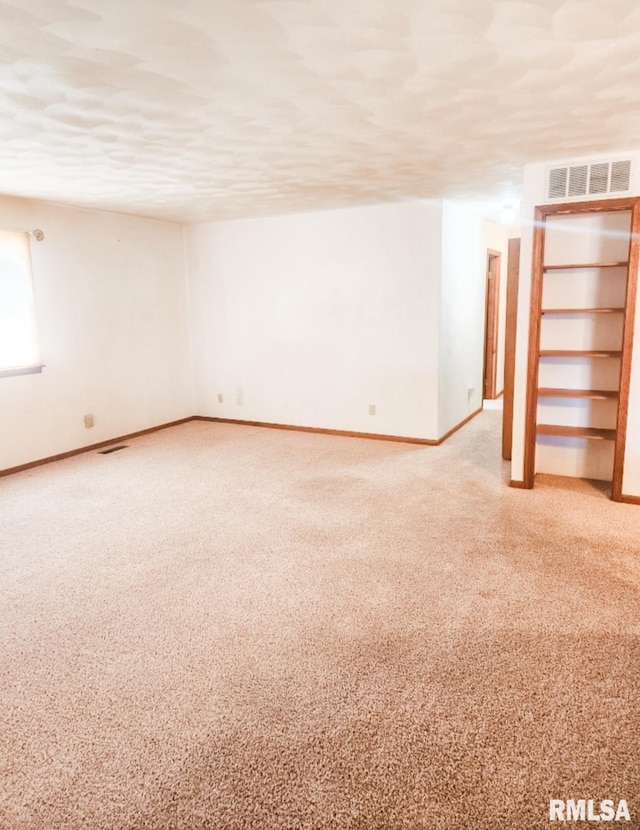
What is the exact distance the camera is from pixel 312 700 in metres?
1.88

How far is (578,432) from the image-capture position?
3.91 meters

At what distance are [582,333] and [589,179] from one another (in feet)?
3.59

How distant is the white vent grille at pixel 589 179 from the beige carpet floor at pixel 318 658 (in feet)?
6.84

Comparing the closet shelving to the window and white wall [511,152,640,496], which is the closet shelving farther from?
the window

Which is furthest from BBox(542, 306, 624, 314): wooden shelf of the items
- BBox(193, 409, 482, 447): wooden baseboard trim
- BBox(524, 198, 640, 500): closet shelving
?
BBox(193, 409, 482, 447): wooden baseboard trim

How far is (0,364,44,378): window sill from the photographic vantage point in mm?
4461

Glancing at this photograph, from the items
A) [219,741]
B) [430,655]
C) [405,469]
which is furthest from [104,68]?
[405,469]

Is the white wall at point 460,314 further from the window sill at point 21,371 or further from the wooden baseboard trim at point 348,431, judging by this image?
the window sill at point 21,371

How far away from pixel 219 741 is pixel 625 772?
1.23 metres

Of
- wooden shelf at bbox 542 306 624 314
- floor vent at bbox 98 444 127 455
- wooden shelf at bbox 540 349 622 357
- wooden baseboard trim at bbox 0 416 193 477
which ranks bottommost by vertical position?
floor vent at bbox 98 444 127 455

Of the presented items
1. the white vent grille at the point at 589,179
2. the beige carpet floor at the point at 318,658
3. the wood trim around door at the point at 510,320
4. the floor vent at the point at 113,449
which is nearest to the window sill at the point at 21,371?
the floor vent at the point at 113,449

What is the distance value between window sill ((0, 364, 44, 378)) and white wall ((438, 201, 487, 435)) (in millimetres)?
3693

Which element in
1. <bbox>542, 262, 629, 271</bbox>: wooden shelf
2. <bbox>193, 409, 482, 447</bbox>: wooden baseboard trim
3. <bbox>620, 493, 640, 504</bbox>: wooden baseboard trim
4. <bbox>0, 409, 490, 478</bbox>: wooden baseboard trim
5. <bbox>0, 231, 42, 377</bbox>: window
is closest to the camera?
<bbox>542, 262, 629, 271</bbox>: wooden shelf

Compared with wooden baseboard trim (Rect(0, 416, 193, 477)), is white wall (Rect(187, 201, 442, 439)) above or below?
above
